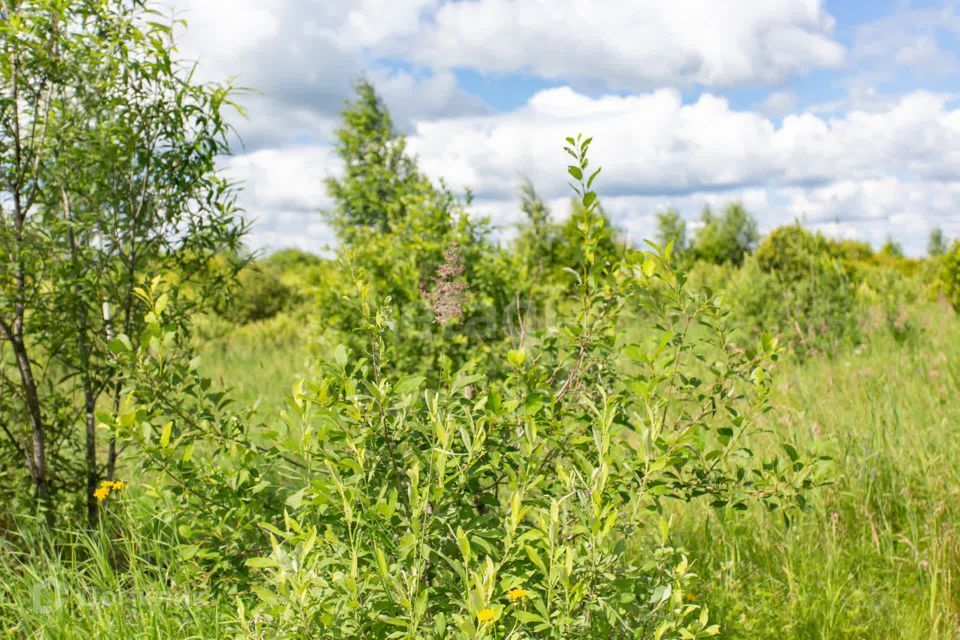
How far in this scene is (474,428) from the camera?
6.56 feet

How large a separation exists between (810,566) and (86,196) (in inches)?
157

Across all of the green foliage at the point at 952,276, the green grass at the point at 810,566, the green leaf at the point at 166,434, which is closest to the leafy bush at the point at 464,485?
the green leaf at the point at 166,434

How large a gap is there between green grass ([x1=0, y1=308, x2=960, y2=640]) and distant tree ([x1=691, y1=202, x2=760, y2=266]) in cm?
1977

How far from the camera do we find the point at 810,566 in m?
3.16

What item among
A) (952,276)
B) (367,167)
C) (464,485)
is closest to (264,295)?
(367,167)

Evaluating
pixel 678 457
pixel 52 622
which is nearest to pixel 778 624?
pixel 678 457

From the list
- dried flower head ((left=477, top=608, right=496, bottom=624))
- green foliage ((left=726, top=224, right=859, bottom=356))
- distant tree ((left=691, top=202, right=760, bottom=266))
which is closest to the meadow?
A: dried flower head ((left=477, top=608, right=496, bottom=624))

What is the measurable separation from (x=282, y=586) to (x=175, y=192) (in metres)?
2.82

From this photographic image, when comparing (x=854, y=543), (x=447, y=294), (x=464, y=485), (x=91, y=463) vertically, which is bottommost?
(x=854, y=543)

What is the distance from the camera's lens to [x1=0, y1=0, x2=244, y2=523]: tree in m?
3.60

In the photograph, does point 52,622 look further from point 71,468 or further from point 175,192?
point 175,192

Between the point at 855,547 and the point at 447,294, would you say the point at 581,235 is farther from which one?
the point at 855,547

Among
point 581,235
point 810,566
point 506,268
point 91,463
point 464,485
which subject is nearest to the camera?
point 464,485

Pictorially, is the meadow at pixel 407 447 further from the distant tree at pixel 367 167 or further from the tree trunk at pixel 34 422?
the distant tree at pixel 367 167
